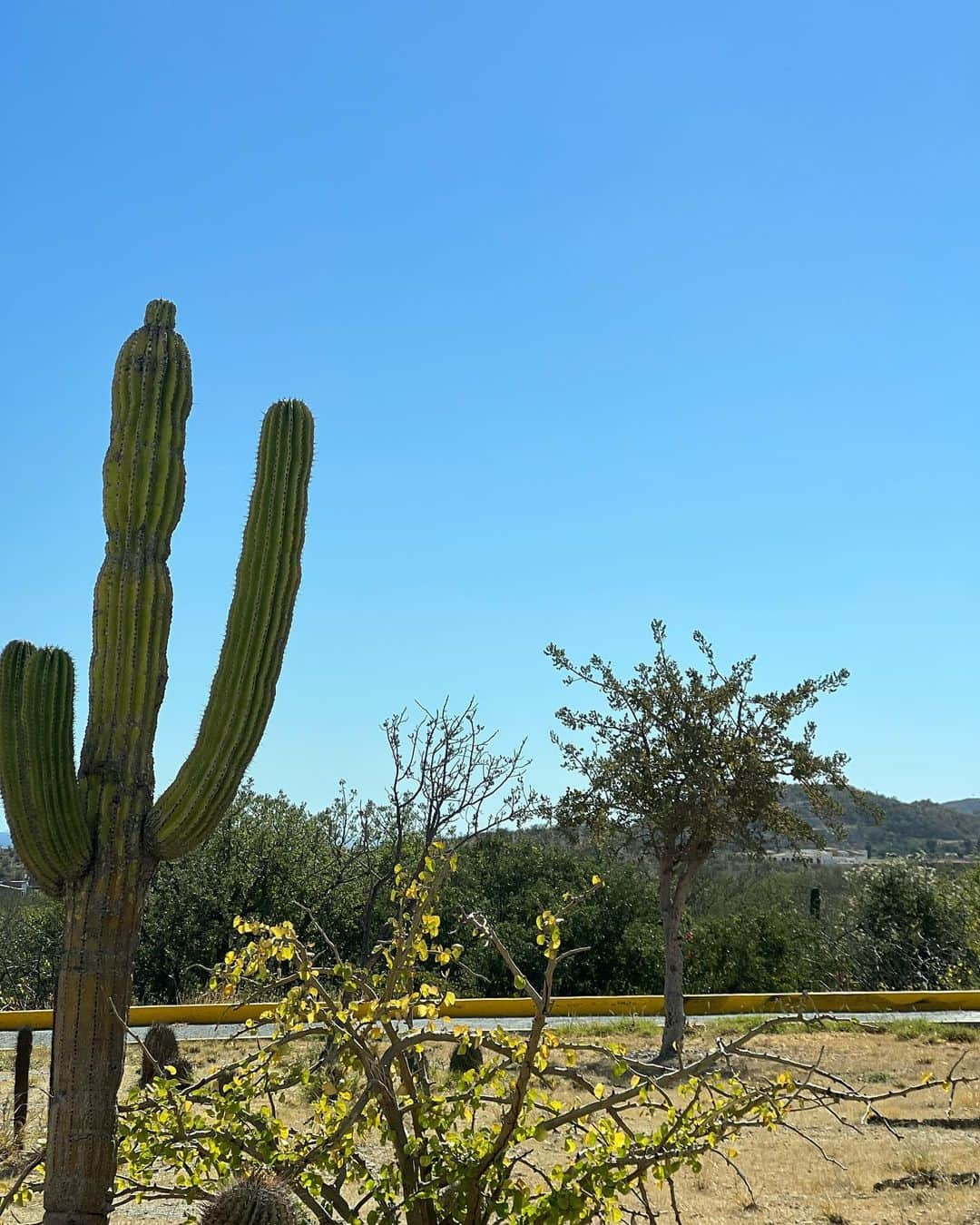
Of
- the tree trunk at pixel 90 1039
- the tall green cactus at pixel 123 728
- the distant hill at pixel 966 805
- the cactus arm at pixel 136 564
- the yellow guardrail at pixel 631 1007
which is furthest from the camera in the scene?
the distant hill at pixel 966 805

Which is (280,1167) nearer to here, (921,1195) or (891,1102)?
(921,1195)

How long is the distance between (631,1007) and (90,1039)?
13.7 metres

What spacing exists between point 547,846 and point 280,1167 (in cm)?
2377

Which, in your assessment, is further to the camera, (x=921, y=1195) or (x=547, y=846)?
(x=547, y=846)

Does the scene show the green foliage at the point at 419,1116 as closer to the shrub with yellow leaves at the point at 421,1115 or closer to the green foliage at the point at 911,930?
the shrub with yellow leaves at the point at 421,1115

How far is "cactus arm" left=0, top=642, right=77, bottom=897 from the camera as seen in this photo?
5324 millimetres

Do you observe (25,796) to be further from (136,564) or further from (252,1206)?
(252,1206)

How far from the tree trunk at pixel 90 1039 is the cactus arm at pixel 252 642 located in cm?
31

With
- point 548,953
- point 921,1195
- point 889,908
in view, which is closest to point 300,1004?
point 548,953

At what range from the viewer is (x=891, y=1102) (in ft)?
33.9

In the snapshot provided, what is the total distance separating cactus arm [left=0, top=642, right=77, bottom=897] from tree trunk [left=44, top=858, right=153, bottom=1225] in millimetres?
162

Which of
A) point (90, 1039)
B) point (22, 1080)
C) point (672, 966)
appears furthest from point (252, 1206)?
point (672, 966)

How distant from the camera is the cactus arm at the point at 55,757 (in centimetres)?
537

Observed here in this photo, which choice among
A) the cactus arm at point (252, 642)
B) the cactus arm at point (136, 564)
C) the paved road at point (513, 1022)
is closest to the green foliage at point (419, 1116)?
the cactus arm at point (252, 642)
